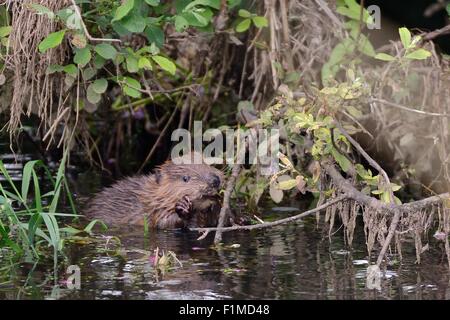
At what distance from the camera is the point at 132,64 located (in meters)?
6.18

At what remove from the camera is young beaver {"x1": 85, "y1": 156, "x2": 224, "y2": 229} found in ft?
22.9

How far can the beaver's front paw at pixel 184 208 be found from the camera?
693 centimetres

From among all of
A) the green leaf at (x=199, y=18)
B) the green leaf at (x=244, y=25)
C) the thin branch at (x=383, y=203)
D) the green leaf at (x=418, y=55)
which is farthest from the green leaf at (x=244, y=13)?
the thin branch at (x=383, y=203)

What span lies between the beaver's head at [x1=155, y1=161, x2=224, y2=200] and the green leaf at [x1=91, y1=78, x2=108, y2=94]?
983 millimetres

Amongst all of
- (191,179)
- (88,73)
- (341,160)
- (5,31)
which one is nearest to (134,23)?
(88,73)

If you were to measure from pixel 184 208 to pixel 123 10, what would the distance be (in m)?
1.66

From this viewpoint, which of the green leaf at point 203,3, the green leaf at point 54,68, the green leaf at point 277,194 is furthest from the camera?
the green leaf at point 277,194

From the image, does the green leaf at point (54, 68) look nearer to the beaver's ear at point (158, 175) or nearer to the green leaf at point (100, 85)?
the green leaf at point (100, 85)

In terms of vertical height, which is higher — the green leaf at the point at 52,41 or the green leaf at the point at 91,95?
the green leaf at the point at 52,41

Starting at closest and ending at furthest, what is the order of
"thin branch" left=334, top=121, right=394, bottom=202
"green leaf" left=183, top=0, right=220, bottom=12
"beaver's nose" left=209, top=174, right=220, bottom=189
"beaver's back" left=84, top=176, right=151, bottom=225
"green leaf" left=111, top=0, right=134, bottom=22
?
1. "thin branch" left=334, top=121, right=394, bottom=202
2. "green leaf" left=111, top=0, right=134, bottom=22
3. "green leaf" left=183, top=0, right=220, bottom=12
4. "beaver's nose" left=209, top=174, right=220, bottom=189
5. "beaver's back" left=84, top=176, right=151, bottom=225

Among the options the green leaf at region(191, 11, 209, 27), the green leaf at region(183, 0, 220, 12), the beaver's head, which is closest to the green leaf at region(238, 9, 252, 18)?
the green leaf at region(183, 0, 220, 12)

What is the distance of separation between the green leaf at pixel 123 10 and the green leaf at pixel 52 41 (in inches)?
12.0

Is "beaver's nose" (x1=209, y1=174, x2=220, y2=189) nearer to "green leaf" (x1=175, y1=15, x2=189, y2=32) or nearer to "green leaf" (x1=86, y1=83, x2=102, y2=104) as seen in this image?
"green leaf" (x1=86, y1=83, x2=102, y2=104)
